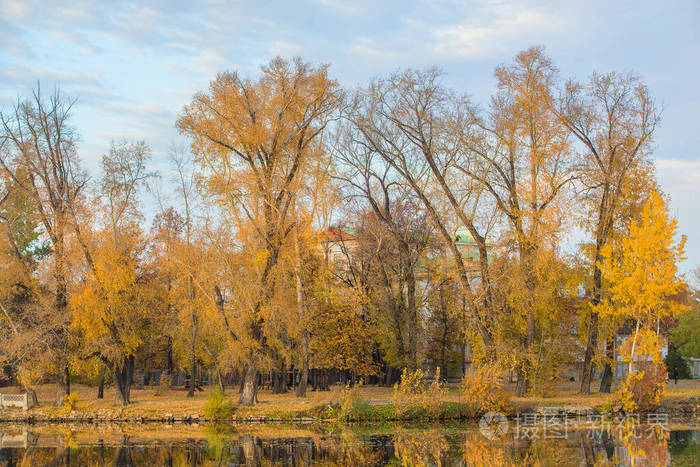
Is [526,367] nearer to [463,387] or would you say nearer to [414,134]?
[463,387]

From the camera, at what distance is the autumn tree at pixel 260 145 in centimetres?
2781

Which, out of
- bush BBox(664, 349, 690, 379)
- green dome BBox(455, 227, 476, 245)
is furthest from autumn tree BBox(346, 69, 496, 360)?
bush BBox(664, 349, 690, 379)

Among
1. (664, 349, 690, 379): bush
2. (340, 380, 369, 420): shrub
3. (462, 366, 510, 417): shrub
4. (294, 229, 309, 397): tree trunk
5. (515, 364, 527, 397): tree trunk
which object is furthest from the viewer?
(664, 349, 690, 379): bush

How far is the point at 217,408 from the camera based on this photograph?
2641 centimetres

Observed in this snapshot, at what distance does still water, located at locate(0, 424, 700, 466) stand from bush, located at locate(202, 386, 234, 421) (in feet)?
5.42

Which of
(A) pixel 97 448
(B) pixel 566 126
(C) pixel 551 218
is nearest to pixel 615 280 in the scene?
(C) pixel 551 218

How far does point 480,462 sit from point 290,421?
463 inches

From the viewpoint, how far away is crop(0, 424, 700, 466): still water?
16562 millimetres

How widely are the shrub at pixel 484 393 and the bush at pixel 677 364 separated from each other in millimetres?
29710

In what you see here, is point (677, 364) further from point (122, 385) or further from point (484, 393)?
point (122, 385)

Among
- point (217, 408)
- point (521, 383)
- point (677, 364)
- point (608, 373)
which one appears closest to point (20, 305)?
point (217, 408)

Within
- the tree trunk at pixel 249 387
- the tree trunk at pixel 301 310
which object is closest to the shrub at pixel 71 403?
the tree trunk at pixel 249 387

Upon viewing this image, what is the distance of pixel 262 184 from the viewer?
2802 cm

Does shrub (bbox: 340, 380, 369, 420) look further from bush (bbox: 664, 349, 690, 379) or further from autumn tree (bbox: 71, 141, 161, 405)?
bush (bbox: 664, 349, 690, 379)
